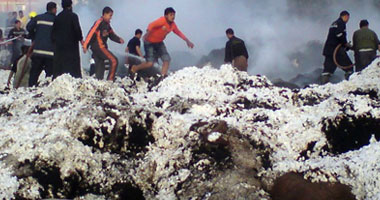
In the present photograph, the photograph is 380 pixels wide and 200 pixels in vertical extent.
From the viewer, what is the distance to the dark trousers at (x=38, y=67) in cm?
776

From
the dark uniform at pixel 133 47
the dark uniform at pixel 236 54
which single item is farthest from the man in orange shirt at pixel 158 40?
the dark uniform at pixel 236 54

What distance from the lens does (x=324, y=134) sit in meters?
4.57

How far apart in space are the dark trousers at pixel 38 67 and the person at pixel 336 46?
432 centimetres

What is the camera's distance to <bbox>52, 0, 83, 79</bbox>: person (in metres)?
7.21

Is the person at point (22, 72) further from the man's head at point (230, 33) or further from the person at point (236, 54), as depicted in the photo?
the man's head at point (230, 33)

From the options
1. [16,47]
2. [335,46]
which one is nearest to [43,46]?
[335,46]

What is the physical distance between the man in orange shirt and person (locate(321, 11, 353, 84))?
2.31m

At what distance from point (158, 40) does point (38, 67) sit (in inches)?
85.9

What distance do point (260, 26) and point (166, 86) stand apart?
19.4 meters

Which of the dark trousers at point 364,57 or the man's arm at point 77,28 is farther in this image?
the dark trousers at point 364,57

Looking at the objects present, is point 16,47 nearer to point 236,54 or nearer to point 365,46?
point 236,54

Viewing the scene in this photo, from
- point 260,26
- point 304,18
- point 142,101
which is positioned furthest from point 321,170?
point 304,18

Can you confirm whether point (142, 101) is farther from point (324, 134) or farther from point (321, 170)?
point (321, 170)

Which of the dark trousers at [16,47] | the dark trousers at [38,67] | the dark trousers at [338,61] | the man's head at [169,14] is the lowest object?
the dark trousers at [38,67]
